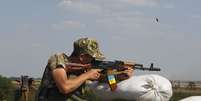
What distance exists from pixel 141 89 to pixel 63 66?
133cm

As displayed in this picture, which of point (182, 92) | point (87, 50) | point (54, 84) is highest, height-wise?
point (87, 50)

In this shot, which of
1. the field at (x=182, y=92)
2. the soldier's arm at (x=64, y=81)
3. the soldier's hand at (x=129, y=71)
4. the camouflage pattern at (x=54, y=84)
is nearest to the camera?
the soldier's arm at (x=64, y=81)

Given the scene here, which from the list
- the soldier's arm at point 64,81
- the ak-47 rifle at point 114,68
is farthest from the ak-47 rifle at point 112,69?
the soldier's arm at point 64,81

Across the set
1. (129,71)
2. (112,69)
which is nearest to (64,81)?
(112,69)

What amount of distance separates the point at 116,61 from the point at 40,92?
1.00 m

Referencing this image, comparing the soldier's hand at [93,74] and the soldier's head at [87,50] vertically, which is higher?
the soldier's head at [87,50]

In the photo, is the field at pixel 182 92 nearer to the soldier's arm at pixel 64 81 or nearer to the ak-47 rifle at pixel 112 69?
the ak-47 rifle at pixel 112 69

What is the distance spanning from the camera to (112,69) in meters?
7.07

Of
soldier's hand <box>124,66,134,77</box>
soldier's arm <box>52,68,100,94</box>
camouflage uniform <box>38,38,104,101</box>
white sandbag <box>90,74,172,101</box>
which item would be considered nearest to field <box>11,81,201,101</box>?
white sandbag <box>90,74,172,101</box>

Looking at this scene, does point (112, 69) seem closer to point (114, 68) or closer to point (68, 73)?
point (114, 68)

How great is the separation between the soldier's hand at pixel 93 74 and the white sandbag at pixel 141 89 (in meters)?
0.71

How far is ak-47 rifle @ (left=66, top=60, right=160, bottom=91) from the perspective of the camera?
6.80m

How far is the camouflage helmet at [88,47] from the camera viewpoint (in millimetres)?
6566

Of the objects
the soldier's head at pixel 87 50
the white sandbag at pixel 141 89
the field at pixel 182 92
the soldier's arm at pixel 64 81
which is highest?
the soldier's head at pixel 87 50
